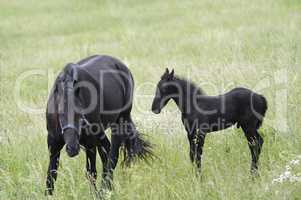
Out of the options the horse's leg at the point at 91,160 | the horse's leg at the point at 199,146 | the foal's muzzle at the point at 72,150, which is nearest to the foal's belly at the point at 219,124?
the horse's leg at the point at 199,146

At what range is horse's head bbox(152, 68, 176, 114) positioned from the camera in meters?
5.08

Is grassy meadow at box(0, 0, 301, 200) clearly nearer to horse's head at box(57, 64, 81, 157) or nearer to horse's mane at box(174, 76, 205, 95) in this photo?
horse's head at box(57, 64, 81, 157)

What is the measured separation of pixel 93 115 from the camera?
3.98 metres

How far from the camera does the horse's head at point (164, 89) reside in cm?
508

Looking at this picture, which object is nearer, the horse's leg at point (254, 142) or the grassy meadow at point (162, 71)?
the grassy meadow at point (162, 71)

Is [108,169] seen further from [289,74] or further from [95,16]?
[95,16]

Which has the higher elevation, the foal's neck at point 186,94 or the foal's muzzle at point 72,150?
the foal's neck at point 186,94

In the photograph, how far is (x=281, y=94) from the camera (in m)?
5.99

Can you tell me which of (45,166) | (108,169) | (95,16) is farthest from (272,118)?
(95,16)

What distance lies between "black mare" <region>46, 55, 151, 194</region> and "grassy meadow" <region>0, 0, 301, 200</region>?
0.71ft

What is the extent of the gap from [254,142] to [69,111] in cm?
219

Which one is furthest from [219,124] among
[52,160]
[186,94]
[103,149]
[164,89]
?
[52,160]

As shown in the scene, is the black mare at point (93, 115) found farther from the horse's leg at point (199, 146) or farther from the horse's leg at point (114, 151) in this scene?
the horse's leg at point (199, 146)

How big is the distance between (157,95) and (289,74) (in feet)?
8.24
